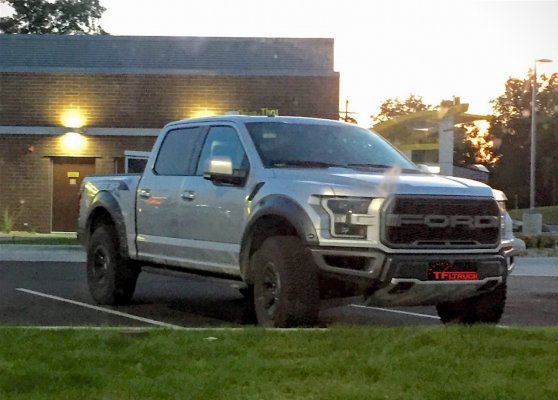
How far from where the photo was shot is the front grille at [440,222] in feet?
26.1

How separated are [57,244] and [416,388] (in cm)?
1620

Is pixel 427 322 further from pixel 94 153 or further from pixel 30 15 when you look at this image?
pixel 30 15

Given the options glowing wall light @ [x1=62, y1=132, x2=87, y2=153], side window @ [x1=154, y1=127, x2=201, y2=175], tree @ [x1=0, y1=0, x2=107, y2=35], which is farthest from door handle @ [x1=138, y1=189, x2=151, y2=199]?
A: tree @ [x1=0, y1=0, x2=107, y2=35]

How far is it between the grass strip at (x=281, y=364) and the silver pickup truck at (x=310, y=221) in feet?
2.21

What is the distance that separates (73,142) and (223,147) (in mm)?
20454

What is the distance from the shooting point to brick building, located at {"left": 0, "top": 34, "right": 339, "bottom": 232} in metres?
29.3

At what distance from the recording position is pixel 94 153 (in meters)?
29.5

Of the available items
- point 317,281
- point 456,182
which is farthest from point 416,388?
point 456,182

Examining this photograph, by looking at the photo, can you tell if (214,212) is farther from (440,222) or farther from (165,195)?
(440,222)

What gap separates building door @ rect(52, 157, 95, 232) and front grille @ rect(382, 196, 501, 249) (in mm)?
22485

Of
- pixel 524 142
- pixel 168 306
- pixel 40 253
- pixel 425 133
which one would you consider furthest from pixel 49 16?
pixel 168 306

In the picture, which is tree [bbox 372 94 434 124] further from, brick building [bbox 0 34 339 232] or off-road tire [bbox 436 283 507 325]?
off-road tire [bbox 436 283 507 325]

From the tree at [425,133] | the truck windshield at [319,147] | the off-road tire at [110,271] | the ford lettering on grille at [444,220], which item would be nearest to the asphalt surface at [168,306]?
the off-road tire at [110,271]

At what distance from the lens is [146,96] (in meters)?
29.4
